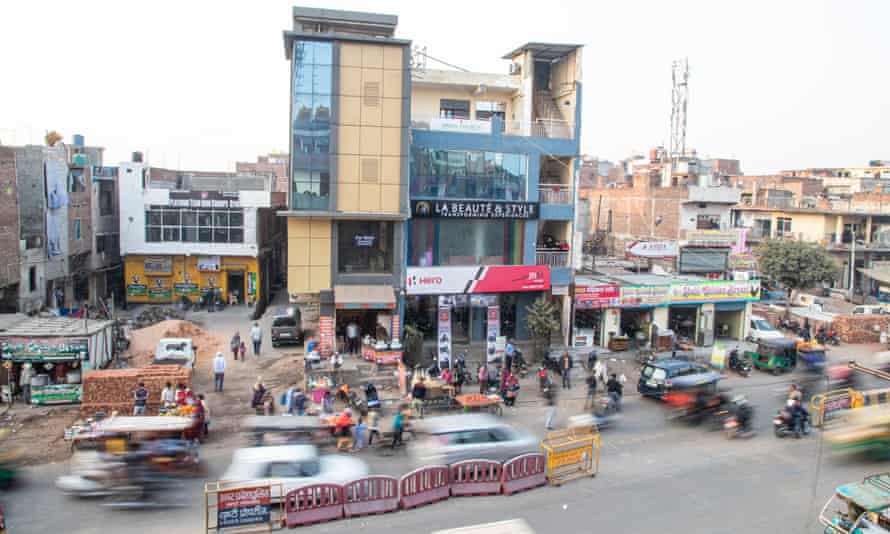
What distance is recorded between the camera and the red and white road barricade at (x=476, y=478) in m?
15.3

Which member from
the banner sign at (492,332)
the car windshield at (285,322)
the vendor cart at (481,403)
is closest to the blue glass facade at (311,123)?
the car windshield at (285,322)

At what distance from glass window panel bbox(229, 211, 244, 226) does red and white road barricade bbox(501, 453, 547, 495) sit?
26082 mm

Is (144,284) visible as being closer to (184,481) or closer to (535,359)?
(535,359)

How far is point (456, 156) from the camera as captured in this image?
28.6m

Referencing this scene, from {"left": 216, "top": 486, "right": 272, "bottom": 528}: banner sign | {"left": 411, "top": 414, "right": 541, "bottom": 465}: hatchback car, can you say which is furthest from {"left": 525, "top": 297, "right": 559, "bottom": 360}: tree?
{"left": 216, "top": 486, "right": 272, "bottom": 528}: banner sign

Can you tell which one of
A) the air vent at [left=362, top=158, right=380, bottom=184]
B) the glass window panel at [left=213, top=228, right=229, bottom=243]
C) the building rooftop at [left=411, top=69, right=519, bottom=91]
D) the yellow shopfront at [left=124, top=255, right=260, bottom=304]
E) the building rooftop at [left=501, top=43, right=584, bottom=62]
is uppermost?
the building rooftop at [left=501, top=43, right=584, bottom=62]

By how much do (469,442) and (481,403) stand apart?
4860mm

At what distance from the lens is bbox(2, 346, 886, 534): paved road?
13703 mm

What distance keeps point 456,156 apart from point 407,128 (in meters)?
2.79

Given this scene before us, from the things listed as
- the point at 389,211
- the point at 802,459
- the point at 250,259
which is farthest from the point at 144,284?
the point at 802,459

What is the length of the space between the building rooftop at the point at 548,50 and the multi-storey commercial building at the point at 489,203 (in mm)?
81

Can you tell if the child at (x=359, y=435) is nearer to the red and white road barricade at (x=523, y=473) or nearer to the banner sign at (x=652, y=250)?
the red and white road barricade at (x=523, y=473)

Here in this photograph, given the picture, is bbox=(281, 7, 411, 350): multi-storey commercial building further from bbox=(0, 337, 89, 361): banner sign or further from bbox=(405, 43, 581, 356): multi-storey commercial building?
bbox=(0, 337, 89, 361): banner sign

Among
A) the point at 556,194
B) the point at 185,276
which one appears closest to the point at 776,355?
the point at 556,194
